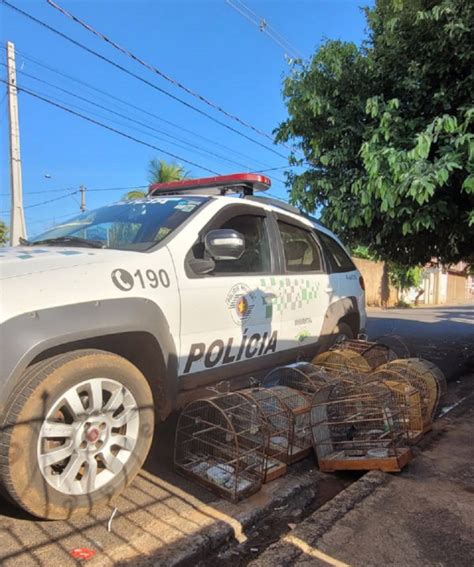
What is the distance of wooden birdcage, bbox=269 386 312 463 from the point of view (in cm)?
347

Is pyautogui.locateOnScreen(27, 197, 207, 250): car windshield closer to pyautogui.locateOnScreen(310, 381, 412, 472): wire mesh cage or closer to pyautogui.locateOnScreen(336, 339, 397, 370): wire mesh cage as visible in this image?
pyautogui.locateOnScreen(310, 381, 412, 472): wire mesh cage

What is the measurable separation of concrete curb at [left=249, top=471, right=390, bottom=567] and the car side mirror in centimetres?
170

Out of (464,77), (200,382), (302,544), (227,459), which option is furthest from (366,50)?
(302,544)

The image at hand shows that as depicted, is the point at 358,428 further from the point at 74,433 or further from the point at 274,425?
the point at 74,433

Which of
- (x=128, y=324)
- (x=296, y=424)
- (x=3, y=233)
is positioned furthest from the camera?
(x=3, y=233)

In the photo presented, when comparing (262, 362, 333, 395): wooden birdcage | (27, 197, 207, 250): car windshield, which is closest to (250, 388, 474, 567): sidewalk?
(262, 362, 333, 395): wooden birdcage

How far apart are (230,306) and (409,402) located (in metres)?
1.64

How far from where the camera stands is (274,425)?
139 inches

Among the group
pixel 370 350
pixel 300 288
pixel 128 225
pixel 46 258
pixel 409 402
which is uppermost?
pixel 128 225

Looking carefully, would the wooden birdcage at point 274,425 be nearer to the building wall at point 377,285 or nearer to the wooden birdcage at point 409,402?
the wooden birdcage at point 409,402

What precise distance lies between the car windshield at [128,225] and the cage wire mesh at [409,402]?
206 centimetres

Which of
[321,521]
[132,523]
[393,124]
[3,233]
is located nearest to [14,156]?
[3,233]

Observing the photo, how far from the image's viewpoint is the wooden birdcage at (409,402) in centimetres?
375

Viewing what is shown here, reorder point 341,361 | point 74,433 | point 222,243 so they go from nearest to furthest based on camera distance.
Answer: point 74,433 < point 222,243 < point 341,361
